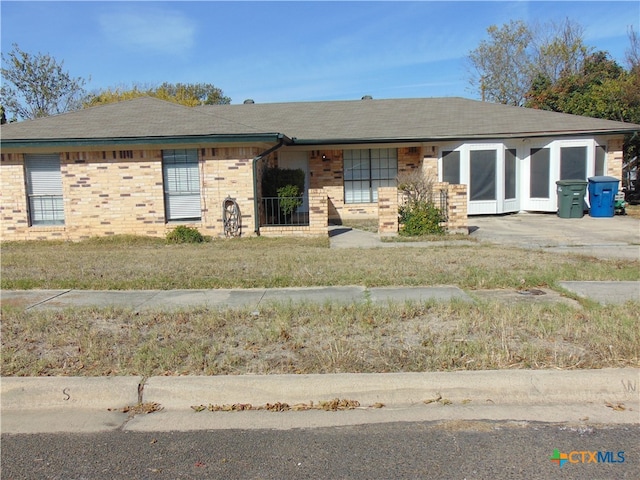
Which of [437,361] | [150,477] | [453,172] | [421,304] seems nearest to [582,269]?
[421,304]

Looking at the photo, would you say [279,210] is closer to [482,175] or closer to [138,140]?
[138,140]

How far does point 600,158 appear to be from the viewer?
701 inches

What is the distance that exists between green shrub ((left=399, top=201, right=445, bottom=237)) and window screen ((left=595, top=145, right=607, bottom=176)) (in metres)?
7.68

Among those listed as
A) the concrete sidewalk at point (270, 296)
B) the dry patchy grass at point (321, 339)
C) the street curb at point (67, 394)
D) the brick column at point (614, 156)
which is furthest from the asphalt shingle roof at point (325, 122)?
the street curb at point (67, 394)

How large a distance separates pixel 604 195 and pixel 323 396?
15.3 metres

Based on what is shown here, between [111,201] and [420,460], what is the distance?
12462mm

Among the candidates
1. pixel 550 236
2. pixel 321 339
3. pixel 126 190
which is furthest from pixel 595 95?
pixel 321 339

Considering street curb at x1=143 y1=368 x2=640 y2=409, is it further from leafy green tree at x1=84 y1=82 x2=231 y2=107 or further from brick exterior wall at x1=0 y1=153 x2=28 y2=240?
leafy green tree at x1=84 y1=82 x2=231 y2=107

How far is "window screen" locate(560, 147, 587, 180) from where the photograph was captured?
17.7m

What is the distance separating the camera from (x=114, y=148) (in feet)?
45.3

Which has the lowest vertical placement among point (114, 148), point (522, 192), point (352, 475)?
point (352, 475)

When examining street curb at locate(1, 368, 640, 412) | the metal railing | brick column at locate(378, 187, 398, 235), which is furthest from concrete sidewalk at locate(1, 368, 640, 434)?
the metal railing

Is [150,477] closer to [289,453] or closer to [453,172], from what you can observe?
[289,453]

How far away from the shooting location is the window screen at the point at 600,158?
58.1 feet
